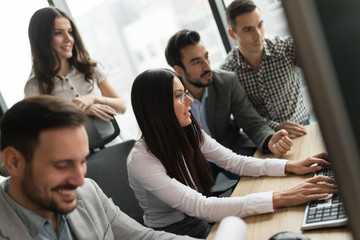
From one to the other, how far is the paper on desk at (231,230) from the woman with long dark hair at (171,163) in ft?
2.26

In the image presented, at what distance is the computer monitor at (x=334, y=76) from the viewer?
452 mm

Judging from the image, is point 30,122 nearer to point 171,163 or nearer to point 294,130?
point 171,163

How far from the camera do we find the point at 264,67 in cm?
250

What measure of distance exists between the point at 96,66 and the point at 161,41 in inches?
35.9

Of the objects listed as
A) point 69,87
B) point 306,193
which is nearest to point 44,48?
point 69,87

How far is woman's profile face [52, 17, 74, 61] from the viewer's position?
91.1 inches

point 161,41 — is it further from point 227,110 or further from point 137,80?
point 137,80

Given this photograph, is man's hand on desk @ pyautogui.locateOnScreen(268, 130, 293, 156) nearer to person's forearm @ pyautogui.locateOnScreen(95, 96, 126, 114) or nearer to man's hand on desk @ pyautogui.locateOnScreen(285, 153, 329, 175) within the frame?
man's hand on desk @ pyautogui.locateOnScreen(285, 153, 329, 175)

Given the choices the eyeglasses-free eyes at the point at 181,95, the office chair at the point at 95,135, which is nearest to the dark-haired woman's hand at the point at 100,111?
the office chair at the point at 95,135

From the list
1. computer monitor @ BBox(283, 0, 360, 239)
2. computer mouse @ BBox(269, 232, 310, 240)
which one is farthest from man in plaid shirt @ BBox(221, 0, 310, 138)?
computer monitor @ BBox(283, 0, 360, 239)

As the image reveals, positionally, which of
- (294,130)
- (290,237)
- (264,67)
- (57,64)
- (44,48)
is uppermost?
(44,48)

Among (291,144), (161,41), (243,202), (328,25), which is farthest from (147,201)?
(161,41)

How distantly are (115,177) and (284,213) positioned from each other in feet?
2.92

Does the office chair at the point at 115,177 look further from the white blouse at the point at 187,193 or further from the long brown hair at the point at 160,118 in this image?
the long brown hair at the point at 160,118
